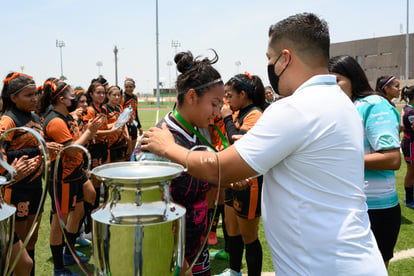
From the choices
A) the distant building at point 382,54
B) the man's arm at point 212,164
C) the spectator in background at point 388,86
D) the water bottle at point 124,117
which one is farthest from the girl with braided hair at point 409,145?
the distant building at point 382,54

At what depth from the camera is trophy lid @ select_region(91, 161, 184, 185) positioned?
108cm

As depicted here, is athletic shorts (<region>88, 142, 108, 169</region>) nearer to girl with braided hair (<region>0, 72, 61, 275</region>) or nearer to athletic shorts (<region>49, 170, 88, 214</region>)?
athletic shorts (<region>49, 170, 88, 214</region>)

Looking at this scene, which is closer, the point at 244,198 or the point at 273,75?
the point at 273,75

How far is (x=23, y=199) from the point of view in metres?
3.14

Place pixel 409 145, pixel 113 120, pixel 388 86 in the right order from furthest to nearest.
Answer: pixel 113 120 < pixel 409 145 < pixel 388 86

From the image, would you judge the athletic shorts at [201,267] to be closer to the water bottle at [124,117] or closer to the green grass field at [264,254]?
the green grass field at [264,254]

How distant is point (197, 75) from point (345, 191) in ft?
3.07

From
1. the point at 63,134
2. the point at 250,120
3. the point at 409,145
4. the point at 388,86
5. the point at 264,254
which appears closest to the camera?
the point at 250,120

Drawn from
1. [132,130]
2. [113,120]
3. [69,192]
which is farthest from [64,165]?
[132,130]

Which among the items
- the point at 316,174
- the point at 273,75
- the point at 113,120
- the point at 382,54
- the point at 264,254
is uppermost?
the point at 382,54

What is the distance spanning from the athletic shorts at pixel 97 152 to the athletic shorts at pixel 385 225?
13.4ft

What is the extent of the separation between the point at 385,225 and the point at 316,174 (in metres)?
1.48

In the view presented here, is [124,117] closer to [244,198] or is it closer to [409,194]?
[244,198]

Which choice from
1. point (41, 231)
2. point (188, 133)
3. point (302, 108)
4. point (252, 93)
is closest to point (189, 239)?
point (188, 133)
